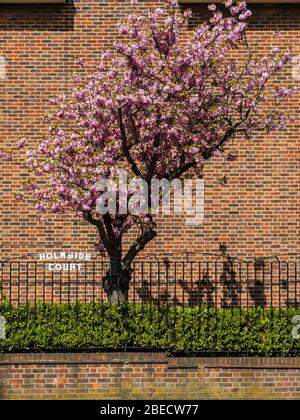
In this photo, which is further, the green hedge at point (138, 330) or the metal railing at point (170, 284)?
the metal railing at point (170, 284)

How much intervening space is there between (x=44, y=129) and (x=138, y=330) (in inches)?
184

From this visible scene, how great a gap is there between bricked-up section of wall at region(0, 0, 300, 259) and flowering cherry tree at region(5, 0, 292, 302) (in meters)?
2.41

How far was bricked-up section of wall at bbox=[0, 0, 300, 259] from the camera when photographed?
14250mm

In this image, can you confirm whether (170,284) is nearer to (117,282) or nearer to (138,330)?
(117,282)

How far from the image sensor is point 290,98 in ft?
47.7

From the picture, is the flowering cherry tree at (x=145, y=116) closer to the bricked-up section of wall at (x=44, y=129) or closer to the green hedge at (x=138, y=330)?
the green hedge at (x=138, y=330)

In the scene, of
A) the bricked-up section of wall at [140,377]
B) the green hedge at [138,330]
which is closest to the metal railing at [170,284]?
the green hedge at [138,330]

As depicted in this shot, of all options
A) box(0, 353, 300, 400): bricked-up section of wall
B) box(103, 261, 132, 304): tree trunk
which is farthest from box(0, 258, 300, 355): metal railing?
box(0, 353, 300, 400): bricked-up section of wall

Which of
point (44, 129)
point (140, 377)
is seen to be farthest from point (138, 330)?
point (44, 129)

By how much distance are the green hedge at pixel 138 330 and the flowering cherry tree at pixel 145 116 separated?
508 mm

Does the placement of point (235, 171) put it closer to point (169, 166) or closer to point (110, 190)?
point (169, 166)

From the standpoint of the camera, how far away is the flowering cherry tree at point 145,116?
36.3 feet

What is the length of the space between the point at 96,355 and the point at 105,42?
20.1 ft

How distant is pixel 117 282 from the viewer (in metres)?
11.9
